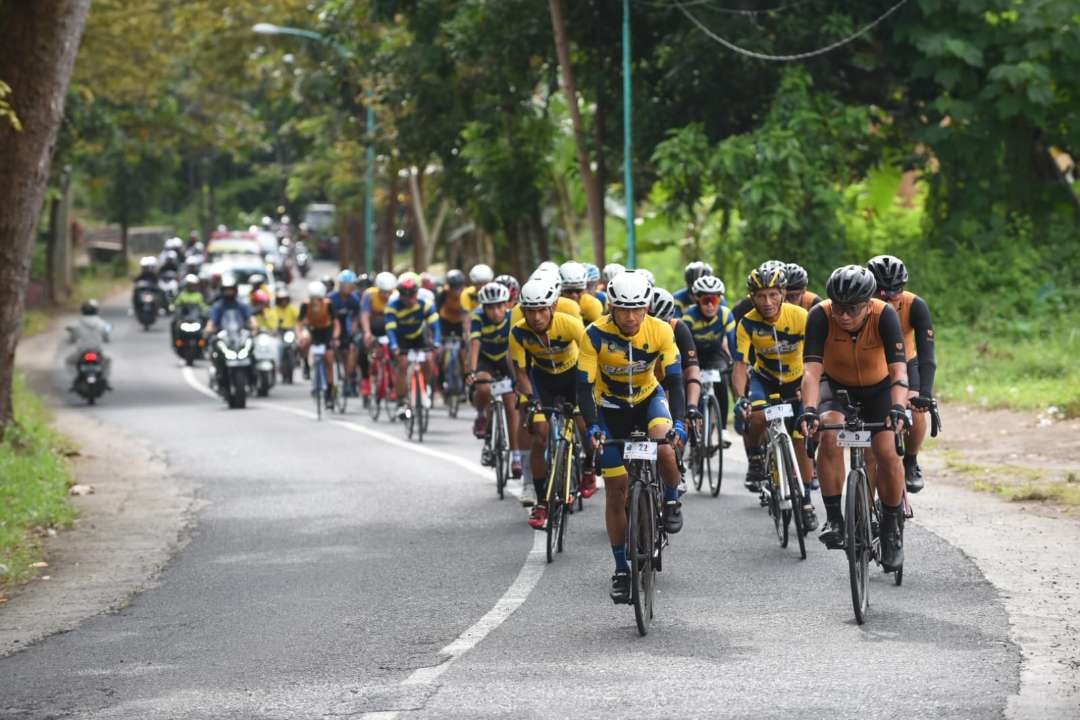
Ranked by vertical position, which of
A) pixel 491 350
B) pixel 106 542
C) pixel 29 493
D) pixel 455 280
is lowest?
pixel 106 542

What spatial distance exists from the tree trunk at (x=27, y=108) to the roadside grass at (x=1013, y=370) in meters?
10.8

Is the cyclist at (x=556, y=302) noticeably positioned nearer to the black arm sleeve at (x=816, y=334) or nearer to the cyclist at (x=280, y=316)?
the black arm sleeve at (x=816, y=334)

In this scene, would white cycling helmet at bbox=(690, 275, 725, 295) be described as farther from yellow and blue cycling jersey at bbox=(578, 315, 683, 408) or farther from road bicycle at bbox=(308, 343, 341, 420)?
road bicycle at bbox=(308, 343, 341, 420)

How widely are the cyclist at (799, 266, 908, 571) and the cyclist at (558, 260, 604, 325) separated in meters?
3.78

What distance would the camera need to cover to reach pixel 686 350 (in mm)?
12000

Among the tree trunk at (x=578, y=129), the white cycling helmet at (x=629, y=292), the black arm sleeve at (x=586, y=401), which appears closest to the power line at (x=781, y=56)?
the tree trunk at (x=578, y=129)

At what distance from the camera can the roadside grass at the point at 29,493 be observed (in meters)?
13.2

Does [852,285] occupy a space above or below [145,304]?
below

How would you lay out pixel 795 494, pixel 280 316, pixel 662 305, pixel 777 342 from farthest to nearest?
pixel 280 316 → pixel 777 342 → pixel 662 305 → pixel 795 494

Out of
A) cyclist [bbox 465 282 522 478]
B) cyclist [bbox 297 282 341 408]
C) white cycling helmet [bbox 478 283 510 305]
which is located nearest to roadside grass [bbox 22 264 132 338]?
cyclist [bbox 297 282 341 408]

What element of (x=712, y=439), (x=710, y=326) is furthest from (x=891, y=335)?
(x=712, y=439)

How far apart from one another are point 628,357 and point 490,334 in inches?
230

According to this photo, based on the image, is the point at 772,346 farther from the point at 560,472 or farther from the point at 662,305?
the point at 560,472

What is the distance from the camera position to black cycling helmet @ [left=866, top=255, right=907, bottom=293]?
11117 millimetres
